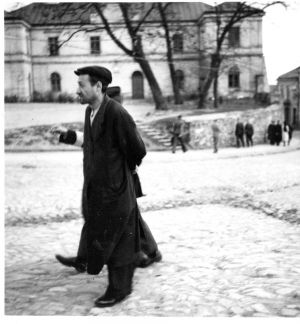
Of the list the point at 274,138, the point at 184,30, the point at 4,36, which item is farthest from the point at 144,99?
the point at 4,36

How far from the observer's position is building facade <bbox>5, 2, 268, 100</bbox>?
4473 millimetres

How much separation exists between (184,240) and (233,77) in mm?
4437

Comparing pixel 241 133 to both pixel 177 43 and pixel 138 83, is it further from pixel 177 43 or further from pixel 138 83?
pixel 177 43

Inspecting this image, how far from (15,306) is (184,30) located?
15.3 ft

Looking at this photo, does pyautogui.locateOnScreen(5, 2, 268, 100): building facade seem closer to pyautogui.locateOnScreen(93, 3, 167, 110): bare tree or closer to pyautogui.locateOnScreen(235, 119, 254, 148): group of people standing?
pyautogui.locateOnScreen(93, 3, 167, 110): bare tree

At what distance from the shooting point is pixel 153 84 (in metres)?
7.32

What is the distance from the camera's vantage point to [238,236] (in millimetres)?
4074

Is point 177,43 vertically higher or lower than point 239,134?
higher

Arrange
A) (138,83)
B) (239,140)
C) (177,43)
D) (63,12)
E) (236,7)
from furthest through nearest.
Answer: (239,140)
(138,83)
(177,43)
(236,7)
(63,12)

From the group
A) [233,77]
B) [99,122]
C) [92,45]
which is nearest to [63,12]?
[92,45]

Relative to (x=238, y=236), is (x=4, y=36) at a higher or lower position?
higher

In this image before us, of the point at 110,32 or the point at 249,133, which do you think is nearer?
the point at 110,32

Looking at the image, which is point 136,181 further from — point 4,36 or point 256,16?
point 256,16

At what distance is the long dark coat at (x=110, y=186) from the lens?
9.19 ft
